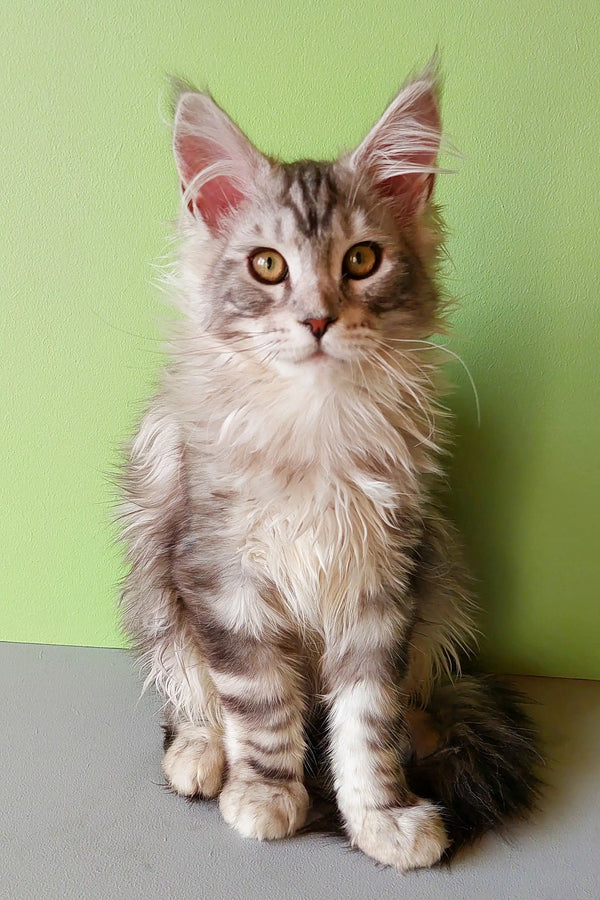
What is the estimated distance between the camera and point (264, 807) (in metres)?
1.11

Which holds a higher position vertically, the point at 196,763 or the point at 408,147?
the point at 408,147

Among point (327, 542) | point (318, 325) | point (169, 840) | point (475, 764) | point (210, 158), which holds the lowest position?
point (169, 840)

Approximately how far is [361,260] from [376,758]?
726 millimetres

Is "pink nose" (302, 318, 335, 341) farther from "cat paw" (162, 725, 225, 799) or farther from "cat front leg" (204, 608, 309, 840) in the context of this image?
"cat paw" (162, 725, 225, 799)

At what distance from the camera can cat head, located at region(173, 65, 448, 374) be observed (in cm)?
96

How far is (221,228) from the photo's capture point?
108cm

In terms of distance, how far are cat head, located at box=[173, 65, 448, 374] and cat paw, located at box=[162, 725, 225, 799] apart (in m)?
0.67

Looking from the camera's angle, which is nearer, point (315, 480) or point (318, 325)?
point (318, 325)

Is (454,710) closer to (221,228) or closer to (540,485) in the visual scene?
(540,485)

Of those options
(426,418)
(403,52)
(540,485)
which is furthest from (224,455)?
(403,52)

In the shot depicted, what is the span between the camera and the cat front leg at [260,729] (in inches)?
43.6

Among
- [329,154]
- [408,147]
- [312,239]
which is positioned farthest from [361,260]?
[329,154]

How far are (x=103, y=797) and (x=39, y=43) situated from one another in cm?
133

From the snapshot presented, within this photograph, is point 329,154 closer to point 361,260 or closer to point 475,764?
point 361,260
